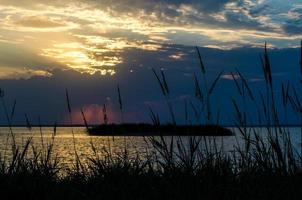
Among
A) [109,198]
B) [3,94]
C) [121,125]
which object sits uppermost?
[3,94]

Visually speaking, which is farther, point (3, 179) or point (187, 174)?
point (3, 179)

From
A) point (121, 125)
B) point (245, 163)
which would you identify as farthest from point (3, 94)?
point (245, 163)

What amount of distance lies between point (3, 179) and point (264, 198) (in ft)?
12.1

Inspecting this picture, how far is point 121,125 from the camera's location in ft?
30.3

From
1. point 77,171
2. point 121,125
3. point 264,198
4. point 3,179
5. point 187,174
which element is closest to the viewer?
point 264,198

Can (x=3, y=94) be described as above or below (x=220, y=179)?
above

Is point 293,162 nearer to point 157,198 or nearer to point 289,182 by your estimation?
point 289,182

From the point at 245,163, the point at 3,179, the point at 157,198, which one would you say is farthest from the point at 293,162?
the point at 3,179

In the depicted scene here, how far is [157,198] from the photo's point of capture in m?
6.09

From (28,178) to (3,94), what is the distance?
5.32ft

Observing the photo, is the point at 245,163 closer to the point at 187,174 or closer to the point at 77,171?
the point at 187,174

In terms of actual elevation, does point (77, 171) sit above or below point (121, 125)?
below

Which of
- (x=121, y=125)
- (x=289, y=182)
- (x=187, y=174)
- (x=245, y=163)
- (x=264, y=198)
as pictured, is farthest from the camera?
(x=121, y=125)

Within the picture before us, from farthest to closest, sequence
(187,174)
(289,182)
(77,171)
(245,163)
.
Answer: (77,171) → (245,163) → (187,174) → (289,182)
